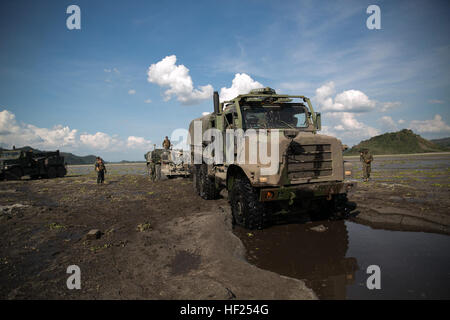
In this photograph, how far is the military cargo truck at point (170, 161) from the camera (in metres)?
14.9

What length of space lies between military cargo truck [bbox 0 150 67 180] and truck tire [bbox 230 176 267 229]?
2171 centimetres

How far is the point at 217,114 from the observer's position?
21.5 ft

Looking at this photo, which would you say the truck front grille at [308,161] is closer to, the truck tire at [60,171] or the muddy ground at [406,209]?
the muddy ground at [406,209]

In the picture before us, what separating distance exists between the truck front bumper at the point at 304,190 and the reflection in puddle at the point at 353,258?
85 centimetres

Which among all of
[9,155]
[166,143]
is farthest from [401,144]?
[9,155]

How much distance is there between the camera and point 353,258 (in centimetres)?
383

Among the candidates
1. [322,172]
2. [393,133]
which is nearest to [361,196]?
[322,172]

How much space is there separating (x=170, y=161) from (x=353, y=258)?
12945 mm

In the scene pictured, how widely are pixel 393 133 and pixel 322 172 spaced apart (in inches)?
4114

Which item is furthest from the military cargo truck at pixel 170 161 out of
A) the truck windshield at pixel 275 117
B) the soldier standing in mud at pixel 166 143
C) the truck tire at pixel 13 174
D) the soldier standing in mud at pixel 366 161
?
the truck tire at pixel 13 174

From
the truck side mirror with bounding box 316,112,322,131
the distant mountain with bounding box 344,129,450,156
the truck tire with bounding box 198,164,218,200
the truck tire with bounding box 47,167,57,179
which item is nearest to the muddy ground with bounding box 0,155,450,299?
the truck tire with bounding box 198,164,218,200

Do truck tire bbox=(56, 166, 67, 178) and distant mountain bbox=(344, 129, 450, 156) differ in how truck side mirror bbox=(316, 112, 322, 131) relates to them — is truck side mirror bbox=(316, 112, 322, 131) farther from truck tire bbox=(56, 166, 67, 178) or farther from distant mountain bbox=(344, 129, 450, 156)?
distant mountain bbox=(344, 129, 450, 156)

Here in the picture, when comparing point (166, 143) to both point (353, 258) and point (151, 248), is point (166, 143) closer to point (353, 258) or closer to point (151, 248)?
point (151, 248)
